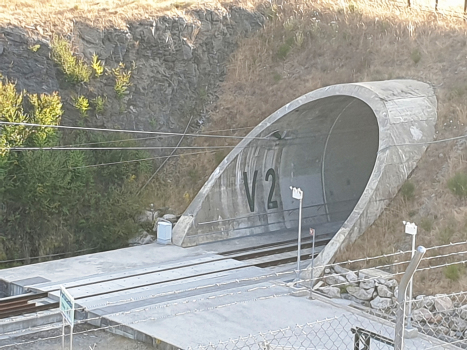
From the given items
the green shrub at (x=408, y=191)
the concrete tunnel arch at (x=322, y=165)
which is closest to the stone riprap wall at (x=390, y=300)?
the concrete tunnel arch at (x=322, y=165)

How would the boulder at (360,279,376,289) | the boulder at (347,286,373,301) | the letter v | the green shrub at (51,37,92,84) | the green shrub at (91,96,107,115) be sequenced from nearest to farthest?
the boulder at (347,286,373,301) → the boulder at (360,279,376,289) → the letter v → the green shrub at (51,37,92,84) → the green shrub at (91,96,107,115)

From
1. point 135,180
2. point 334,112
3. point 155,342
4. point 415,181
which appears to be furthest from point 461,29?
point 155,342

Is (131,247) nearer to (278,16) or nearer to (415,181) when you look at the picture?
(415,181)

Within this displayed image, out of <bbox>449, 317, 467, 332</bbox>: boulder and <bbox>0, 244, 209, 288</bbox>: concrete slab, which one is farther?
<bbox>0, 244, 209, 288</bbox>: concrete slab

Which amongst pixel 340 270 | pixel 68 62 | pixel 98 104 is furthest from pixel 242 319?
pixel 68 62

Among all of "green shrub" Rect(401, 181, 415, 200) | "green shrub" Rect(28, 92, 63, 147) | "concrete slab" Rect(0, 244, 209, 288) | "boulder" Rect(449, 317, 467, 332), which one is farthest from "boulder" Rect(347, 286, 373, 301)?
"green shrub" Rect(28, 92, 63, 147)

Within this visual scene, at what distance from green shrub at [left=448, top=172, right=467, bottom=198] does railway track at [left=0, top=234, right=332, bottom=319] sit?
4.49 metres

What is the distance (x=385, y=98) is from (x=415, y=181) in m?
2.40

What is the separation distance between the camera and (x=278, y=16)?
102ft

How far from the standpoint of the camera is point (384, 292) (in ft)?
52.8

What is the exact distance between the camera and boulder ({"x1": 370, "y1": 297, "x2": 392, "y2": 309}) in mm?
15865

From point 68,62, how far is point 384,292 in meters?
13.4

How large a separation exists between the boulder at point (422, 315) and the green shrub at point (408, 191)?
14.8 ft

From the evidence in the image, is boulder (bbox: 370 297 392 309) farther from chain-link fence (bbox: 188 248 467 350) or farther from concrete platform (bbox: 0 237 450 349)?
concrete platform (bbox: 0 237 450 349)
